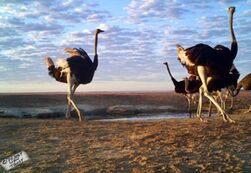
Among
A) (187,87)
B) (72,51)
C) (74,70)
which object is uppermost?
(72,51)

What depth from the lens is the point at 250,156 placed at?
6039 mm

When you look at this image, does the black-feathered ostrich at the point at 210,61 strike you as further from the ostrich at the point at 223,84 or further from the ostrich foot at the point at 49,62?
the ostrich foot at the point at 49,62

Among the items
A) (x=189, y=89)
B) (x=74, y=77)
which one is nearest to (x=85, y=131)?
(x=74, y=77)

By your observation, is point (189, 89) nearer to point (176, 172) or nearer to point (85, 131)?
point (85, 131)

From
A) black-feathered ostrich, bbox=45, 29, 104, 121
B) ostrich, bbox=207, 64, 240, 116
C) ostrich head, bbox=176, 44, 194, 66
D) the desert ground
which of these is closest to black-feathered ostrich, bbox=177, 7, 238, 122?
ostrich head, bbox=176, 44, 194, 66

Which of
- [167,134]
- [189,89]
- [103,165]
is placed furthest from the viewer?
[189,89]

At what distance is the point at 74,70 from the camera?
1273cm

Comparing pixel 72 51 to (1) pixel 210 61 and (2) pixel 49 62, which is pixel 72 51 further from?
(1) pixel 210 61

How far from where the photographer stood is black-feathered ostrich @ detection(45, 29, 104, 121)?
41.9 ft

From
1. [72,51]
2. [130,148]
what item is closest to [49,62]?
[72,51]

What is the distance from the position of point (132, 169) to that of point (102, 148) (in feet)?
5.15

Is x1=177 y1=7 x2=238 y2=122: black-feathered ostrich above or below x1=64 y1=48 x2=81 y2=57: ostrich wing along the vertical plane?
below

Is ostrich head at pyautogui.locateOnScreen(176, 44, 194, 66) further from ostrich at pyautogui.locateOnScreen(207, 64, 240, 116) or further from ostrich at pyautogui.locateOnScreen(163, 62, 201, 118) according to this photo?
ostrich at pyautogui.locateOnScreen(163, 62, 201, 118)

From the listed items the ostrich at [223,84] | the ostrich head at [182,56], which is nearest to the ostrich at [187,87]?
the ostrich at [223,84]
